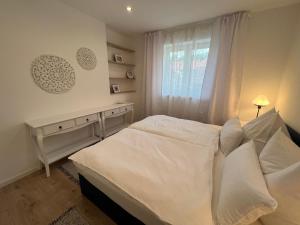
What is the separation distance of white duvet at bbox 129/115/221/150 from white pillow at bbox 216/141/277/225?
2.06 ft

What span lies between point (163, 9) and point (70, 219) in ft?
9.92

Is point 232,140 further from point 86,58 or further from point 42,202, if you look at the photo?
point 86,58

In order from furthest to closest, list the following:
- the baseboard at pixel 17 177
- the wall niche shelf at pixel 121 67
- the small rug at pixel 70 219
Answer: the wall niche shelf at pixel 121 67 → the baseboard at pixel 17 177 → the small rug at pixel 70 219

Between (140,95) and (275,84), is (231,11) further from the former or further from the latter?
(140,95)

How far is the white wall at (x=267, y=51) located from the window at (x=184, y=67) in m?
0.76

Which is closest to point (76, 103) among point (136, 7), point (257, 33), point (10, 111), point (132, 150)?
point (10, 111)

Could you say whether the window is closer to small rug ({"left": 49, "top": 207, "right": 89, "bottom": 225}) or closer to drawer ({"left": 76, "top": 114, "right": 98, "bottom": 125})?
drawer ({"left": 76, "top": 114, "right": 98, "bottom": 125})

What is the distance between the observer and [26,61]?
1765 millimetres

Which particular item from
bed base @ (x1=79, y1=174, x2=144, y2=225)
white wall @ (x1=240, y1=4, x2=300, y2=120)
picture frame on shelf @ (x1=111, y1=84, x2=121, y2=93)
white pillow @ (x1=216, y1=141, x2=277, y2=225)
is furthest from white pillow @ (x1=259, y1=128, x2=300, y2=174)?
picture frame on shelf @ (x1=111, y1=84, x2=121, y2=93)

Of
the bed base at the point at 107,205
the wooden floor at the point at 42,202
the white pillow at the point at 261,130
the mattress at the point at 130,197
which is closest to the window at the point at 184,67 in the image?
the white pillow at the point at 261,130

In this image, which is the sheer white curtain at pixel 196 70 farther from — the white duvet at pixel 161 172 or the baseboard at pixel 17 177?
the baseboard at pixel 17 177

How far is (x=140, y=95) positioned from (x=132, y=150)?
249cm

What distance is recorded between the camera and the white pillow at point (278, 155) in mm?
874

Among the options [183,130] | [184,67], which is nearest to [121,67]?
[184,67]
